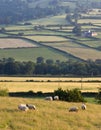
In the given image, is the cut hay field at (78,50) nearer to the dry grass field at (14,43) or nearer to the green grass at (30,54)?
the green grass at (30,54)

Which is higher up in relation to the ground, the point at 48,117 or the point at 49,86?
the point at 48,117

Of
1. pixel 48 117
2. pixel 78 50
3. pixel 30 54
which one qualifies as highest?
pixel 48 117

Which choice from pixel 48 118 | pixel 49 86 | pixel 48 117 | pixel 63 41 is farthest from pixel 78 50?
pixel 48 118

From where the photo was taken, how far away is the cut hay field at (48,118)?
3253 cm

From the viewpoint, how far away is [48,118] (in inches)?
1380

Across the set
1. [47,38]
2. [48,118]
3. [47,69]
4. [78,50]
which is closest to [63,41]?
[47,38]

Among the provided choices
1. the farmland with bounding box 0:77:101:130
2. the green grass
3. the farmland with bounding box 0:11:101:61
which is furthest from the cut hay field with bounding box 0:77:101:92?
the farmland with bounding box 0:11:101:61

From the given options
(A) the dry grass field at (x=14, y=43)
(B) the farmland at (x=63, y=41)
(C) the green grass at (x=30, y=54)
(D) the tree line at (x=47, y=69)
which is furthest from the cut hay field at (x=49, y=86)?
(A) the dry grass field at (x=14, y=43)

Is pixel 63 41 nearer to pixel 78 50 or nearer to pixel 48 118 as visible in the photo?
pixel 78 50

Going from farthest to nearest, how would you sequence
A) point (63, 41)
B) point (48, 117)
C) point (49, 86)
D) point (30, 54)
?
point (63, 41)
point (30, 54)
point (49, 86)
point (48, 117)

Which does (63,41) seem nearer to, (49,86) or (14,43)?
(14,43)

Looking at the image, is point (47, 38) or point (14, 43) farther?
point (47, 38)

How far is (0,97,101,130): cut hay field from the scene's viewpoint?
107 feet

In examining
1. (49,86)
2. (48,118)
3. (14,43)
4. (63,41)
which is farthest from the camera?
(63,41)
